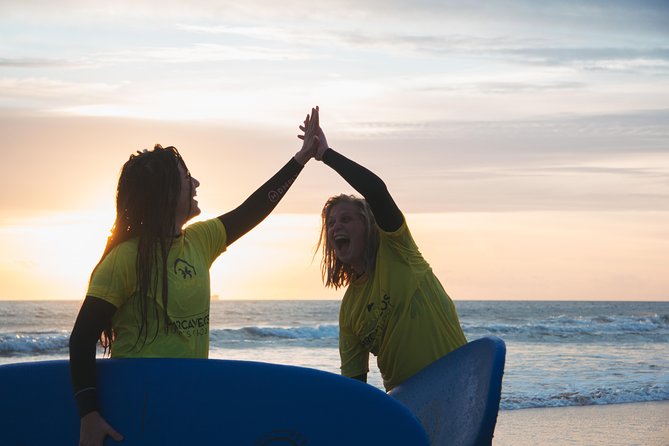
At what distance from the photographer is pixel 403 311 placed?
9.86 ft

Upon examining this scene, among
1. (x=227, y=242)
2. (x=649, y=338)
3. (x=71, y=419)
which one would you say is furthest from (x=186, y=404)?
(x=649, y=338)

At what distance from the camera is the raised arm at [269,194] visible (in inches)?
110

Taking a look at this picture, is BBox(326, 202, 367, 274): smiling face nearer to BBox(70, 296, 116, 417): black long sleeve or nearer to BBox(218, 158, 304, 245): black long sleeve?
BBox(218, 158, 304, 245): black long sleeve

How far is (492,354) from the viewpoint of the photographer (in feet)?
8.64

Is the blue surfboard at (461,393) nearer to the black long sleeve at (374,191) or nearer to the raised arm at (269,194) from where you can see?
the black long sleeve at (374,191)

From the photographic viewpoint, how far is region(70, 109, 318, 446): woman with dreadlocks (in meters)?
2.30

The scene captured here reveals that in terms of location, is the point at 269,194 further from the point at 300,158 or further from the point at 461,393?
the point at 461,393

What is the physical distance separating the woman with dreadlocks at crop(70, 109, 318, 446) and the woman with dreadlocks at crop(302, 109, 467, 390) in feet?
2.24

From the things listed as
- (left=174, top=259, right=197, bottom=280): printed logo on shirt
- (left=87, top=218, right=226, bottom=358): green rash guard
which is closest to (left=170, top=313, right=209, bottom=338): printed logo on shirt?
(left=87, top=218, right=226, bottom=358): green rash guard

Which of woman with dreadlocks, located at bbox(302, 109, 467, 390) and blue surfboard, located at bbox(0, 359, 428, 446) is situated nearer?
blue surfboard, located at bbox(0, 359, 428, 446)

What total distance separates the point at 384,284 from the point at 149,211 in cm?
94

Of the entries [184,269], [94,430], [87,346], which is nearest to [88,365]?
[87,346]

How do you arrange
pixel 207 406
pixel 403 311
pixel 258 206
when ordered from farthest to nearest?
pixel 403 311, pixel 258 206, pixel 207 406

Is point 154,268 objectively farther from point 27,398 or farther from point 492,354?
point 492,354
